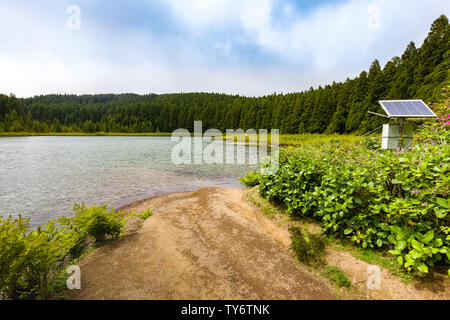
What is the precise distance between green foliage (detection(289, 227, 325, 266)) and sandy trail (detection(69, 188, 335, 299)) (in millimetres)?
237

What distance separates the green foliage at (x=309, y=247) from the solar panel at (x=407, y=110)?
19.1 ft

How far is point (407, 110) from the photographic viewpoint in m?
7.47

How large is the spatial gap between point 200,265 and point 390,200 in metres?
4.11

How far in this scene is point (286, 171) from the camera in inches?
239

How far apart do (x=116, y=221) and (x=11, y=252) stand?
2.47 meters

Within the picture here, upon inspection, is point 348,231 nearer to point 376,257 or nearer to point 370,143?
point 376,257

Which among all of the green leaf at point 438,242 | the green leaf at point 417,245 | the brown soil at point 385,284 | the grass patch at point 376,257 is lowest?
the brown soil at point 385,284

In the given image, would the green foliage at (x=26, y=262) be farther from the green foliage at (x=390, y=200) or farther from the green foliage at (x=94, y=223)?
the green foliage at (x=390, y=200)

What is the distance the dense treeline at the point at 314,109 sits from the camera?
35.5m

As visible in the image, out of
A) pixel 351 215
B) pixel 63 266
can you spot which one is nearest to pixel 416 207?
pixel 351 215

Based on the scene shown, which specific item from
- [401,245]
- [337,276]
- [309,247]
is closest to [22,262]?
[309,247]

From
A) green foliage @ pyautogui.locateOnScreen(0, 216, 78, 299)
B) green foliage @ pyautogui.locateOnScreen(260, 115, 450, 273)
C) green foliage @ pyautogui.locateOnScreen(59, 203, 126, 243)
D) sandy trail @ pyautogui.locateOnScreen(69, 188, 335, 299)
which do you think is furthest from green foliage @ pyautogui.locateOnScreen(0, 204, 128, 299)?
green foliage @ pyautogui.locateOnScreen(260, 115, 450, 273)

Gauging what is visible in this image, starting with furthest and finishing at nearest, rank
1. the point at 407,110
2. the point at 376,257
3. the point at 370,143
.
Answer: the point at 370,143, the point at 407,110, the point at 376,257

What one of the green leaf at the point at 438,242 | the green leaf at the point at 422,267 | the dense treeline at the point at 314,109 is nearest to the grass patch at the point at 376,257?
the green leaf at the point at 422,267
